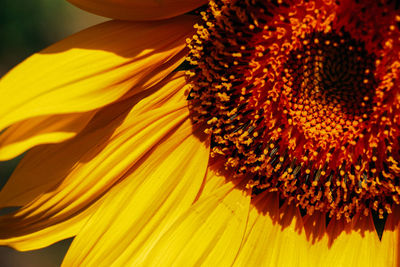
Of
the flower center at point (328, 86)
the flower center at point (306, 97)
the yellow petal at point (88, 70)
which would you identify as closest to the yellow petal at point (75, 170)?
the yellow petal at point (88, 70)

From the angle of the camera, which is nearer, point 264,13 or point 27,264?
point 264,13

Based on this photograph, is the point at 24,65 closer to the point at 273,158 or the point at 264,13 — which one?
the point at 264,13

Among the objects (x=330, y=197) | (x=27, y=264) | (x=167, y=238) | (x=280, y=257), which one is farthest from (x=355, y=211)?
(x=27, y=264)

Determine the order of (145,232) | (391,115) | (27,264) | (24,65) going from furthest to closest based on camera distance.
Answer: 1. (27,264)
2. (145,232)
3. (391,115)
4. (24,65)

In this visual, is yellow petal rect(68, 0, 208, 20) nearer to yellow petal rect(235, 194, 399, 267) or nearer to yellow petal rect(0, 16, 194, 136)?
yellow petal rect(0, 16, 194, 136)

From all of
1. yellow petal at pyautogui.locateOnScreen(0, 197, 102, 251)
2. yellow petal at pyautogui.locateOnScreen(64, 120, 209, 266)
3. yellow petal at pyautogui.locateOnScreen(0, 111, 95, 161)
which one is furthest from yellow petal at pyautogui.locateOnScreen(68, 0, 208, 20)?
yellow petal at pyautogui.locateOnScreen(0, 197, 102, 251)

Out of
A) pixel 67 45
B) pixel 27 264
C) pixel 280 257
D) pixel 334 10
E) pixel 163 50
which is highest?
pixel 67 45

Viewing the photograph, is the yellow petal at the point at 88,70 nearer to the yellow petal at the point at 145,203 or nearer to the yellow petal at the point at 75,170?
the yellow petal at the point at 75,170
